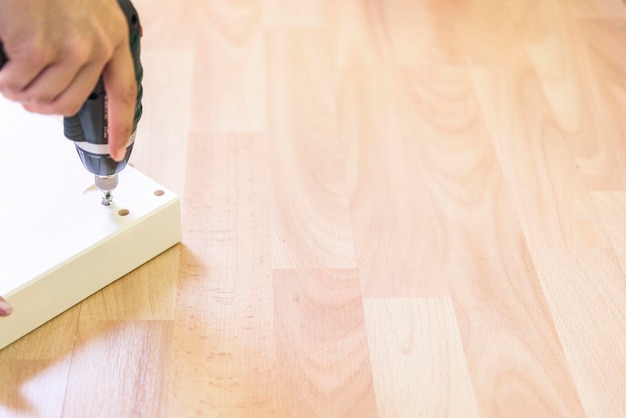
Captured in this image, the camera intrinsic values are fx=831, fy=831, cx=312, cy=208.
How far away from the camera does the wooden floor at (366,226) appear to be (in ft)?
3.74

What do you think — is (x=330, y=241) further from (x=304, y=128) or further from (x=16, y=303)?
(x=16, y=303)

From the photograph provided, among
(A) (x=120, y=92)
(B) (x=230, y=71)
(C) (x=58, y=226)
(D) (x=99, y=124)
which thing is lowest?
(B) (x=230, y=71)

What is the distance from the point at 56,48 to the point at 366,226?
28.8 inches

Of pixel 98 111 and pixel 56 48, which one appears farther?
pixel 98 111

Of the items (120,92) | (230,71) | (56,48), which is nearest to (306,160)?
(230,71)

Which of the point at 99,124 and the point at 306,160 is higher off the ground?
the point at 99,124

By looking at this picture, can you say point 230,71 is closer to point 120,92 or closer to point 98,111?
point 98,111

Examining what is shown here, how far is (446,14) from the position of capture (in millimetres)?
2025

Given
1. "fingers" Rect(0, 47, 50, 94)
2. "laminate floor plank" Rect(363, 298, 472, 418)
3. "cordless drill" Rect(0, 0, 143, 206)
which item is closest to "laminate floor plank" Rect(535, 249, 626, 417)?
"laminate floor plank" Rect(363, 298, 472, 418)

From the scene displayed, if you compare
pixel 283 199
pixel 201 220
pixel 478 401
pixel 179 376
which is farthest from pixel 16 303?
pixel 478 401

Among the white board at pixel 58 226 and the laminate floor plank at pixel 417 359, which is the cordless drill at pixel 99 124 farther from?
the laminate floor plank at pixel 417 359

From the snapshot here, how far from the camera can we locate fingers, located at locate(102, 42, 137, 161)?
0.86m

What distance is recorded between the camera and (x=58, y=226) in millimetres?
1214

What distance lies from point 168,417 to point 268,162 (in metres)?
0.59
